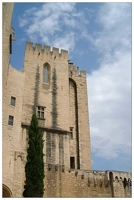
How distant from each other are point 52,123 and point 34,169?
7.62 m

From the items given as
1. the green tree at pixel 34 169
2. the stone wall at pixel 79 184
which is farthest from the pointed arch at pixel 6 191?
the stone wall at pixel 79 184

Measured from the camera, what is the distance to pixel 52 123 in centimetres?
2712

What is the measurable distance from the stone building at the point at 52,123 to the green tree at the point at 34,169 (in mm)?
2423

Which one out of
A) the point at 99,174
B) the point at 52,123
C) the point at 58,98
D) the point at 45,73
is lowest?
the point at 99,174

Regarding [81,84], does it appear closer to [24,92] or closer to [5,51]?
[24,92]

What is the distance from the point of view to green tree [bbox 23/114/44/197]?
19.3 metres

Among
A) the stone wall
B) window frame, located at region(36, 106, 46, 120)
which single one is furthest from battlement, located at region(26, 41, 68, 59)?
the stone wall

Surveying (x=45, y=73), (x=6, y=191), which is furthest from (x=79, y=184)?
(x=45, y=73)

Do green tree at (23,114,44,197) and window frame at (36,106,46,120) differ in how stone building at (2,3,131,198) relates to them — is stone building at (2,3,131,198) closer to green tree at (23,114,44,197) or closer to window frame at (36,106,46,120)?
window frame at (36,106,46,120)

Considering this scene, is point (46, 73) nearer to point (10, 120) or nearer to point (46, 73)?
point (46, 73)

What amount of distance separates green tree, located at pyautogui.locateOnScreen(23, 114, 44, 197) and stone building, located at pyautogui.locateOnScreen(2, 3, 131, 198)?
242cm

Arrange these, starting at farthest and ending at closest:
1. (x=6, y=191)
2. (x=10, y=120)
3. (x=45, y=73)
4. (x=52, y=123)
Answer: (x=45, y=73) → (x=52, y=123) → (x=10, y=120) → (x=6, y=191)

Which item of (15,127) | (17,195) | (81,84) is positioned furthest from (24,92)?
(17,195)

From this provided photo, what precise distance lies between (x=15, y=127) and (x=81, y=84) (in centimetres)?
1098
